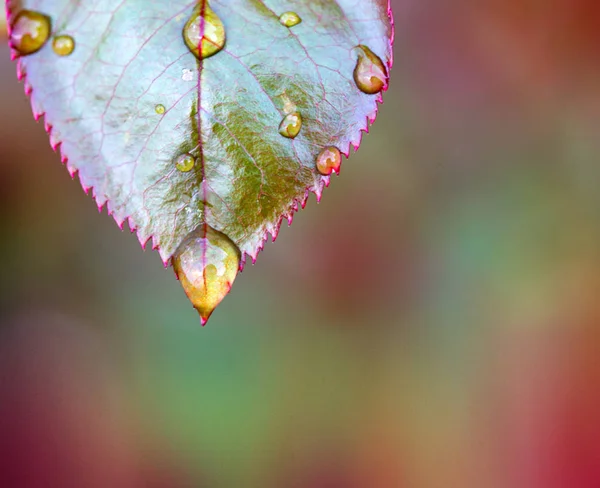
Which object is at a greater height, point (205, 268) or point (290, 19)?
point (290, 19)

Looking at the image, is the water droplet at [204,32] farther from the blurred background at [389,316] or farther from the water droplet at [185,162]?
the blurred background at [389,316]

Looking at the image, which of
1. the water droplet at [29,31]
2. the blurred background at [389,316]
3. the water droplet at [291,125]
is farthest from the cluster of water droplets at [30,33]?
the blurred background at [389,316]

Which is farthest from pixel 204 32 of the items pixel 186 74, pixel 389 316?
pixel 389 316

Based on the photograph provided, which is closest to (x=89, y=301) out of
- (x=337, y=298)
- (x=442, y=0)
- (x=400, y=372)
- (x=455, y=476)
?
(x=337, y=298)

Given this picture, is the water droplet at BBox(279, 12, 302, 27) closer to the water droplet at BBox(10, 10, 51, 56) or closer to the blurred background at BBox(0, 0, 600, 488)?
the water droplet at BBox(10, 10, 51, 56)

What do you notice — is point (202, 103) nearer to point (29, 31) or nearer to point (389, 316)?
point (29, 31)
